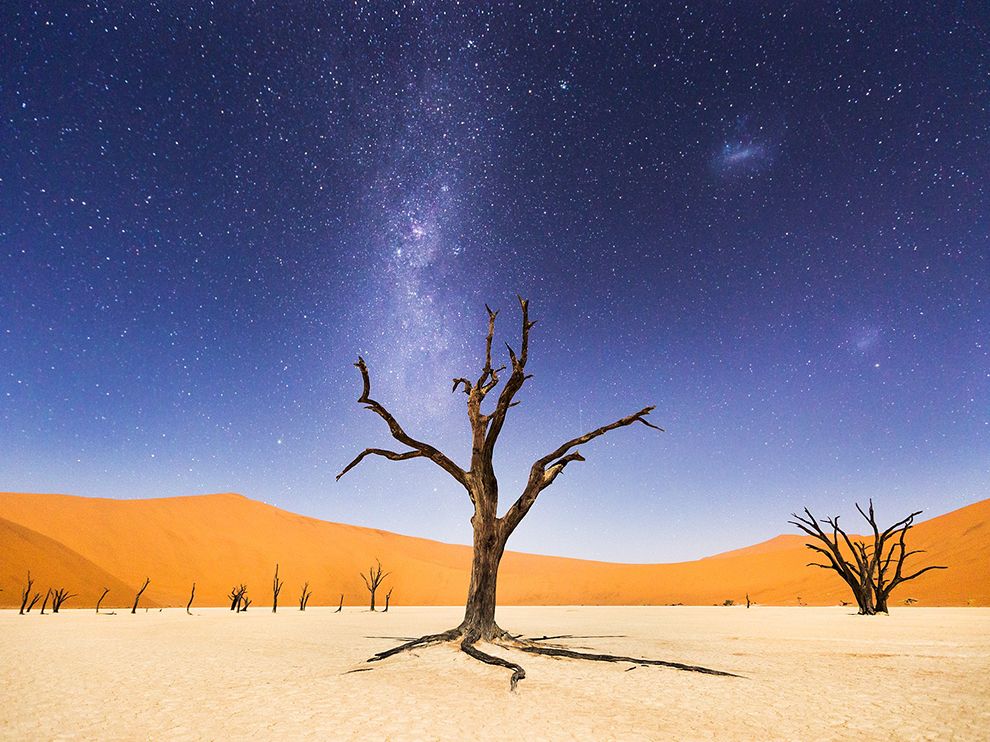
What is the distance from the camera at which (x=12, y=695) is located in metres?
7.52

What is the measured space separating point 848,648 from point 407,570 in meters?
74.5

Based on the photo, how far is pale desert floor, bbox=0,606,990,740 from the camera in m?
5.82

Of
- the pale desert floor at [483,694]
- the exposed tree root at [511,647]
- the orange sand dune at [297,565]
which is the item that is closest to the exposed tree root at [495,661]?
the exposed tree root at [511,647]

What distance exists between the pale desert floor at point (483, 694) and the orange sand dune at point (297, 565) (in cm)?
4052

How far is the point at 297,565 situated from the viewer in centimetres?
6931

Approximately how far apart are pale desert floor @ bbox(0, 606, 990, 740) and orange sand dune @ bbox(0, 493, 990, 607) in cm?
4052

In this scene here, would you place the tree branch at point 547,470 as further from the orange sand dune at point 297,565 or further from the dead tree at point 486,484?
the orange sand dune at point 297,565

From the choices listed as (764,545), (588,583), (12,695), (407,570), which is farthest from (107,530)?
(764,545)

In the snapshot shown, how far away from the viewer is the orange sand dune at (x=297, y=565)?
156 ft

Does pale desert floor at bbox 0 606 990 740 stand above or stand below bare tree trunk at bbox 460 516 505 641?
A: below

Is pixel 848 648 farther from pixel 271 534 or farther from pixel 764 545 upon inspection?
pixel 764 545

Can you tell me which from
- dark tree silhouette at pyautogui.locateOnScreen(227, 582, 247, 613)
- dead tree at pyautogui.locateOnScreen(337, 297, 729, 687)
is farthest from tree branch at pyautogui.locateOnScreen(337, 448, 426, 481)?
dark tree silhouette at pyautogui.locateOnScreen(227, 582, 247, 613)

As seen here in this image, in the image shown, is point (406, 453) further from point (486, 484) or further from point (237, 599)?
point (237, 599)

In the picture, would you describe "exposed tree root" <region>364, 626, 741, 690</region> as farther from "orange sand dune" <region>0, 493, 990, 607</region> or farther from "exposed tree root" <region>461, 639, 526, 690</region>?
"orange sand dune" <region>0, 493, 990, 607</region>
